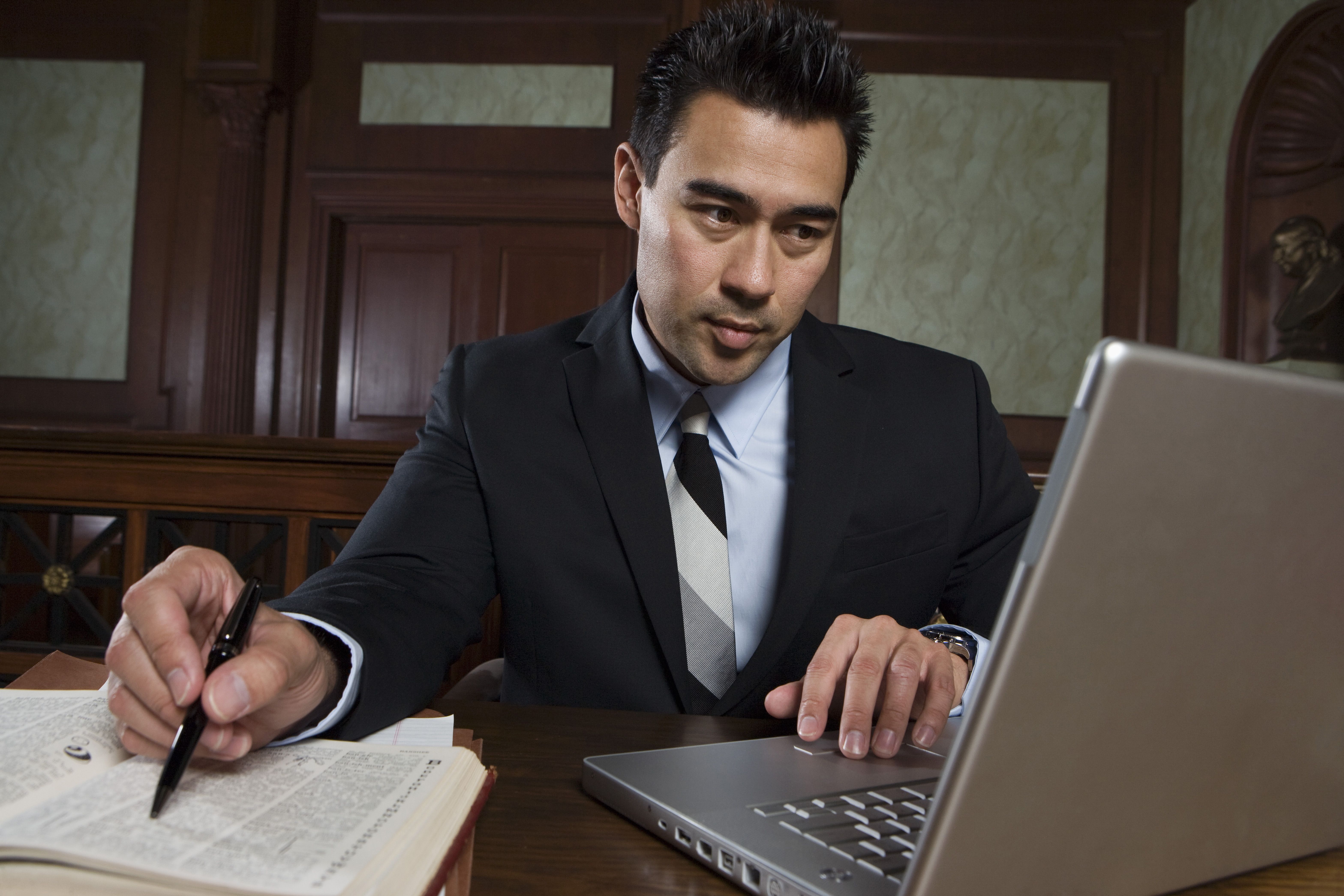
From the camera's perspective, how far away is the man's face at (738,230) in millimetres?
1212

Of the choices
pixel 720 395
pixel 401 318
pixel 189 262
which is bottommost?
pixel 720 395

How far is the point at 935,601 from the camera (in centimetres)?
140

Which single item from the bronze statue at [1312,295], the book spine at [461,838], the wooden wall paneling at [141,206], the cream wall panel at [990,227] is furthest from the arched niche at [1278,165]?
the wooden wall paneling at [141,206]

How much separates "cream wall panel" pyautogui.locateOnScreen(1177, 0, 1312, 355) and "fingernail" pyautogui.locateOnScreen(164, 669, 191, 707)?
15.1 ft

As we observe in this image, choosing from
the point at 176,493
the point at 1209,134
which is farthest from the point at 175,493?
the point at 1209,134

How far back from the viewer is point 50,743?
2.10 feet

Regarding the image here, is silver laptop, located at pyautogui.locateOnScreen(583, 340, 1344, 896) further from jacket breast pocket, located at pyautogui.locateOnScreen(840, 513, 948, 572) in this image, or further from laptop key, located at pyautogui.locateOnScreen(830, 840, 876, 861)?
jacket breast pocket, located at pyautogui.locateOnScreen(840, 513, 948, 572)

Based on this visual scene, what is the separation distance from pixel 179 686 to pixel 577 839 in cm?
27

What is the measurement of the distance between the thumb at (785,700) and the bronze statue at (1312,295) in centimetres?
389

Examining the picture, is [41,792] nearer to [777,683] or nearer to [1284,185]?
[777,683]

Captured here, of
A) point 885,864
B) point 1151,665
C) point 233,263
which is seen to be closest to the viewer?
point 1151,665

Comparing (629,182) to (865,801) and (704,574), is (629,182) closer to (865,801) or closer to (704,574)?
(704,574)

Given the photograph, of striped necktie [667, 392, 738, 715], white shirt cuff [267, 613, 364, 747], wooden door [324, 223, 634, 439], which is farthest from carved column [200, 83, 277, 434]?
white shirt cuff [267, 613, 364, 747]

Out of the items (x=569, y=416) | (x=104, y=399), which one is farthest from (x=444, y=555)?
(x=104, y=399)
